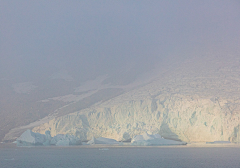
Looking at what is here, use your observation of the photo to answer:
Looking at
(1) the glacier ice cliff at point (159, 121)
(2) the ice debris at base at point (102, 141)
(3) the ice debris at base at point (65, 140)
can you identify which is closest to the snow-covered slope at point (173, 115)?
(1) the glacier ice cliff at point (159, 121)

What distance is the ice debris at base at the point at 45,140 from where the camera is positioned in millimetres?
30641

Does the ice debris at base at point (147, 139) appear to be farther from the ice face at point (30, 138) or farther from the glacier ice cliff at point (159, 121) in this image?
the ice face at point (30, 138)

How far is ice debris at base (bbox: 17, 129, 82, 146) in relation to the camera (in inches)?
1206

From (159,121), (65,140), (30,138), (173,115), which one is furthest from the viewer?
(159,121)

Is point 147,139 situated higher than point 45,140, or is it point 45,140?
point 147,139

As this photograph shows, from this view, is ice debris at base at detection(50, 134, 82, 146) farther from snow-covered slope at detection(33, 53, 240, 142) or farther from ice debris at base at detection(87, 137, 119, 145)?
ice debris at base at detection(87, 137, 119, 145)

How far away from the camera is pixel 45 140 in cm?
3222

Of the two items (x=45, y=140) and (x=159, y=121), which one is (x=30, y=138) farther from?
(x=159, y=121)

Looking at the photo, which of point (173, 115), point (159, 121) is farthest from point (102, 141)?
point (173, 115)

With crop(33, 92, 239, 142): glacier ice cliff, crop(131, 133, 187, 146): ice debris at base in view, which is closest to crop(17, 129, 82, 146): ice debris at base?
crop(33, 92, 239, 142): glacier ice cliff

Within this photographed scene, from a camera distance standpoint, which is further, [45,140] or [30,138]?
[45,140]

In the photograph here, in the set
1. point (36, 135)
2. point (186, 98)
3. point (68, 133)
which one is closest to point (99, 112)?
point (68, 133)

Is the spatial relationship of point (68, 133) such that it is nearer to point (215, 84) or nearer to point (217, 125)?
point (217, 125)

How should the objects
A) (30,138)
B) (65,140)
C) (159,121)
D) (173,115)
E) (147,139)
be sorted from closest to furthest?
(147,139), (30,138), (173,115), (65,140), (159,121)
